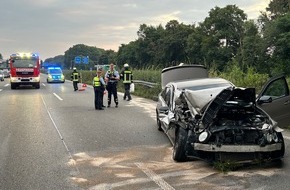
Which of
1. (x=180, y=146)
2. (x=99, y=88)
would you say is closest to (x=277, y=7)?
(x=99, y=88)

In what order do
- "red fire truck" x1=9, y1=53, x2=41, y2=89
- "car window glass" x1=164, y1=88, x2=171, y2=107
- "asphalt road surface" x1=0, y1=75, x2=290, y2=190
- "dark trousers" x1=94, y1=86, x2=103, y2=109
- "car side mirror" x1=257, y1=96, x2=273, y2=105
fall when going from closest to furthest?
"asphalt road surface" x1=0, y1=75, x2=290, y2=190 < "car side mirror" x1=257, y1=96, x2=273, y2=105 < "car window glass" x1=164, y1=88, x2=171, y2=107 < "dark trousers" x1=94, y1=86, x2=103, y2=109 < "red fire truck" x1=9, y1=53, x2=41, y2=89

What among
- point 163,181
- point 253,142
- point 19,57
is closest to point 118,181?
point 163,181

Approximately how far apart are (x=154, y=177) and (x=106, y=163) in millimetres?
1251

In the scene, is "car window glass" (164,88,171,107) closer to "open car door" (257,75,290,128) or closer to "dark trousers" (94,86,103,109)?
"open car door" (257,75,290,128)

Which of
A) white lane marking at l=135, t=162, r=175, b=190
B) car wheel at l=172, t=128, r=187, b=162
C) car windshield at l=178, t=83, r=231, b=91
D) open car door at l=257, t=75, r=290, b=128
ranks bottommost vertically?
white lane marking at l=135, t=162, r=175, b=190

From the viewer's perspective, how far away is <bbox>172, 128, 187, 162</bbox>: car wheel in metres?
6.32

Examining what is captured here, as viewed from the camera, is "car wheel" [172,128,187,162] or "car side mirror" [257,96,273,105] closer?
"car wheel" [172,128,187,162]

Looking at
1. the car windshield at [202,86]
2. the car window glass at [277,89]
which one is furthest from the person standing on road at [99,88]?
the car window glass at [277,89]

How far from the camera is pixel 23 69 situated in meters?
29.7

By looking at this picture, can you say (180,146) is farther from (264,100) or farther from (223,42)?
(223,42)

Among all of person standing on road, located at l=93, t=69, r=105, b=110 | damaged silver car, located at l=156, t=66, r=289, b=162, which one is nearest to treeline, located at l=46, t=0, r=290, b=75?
person standing on road, located at l=93, t=69, r=105, b=110

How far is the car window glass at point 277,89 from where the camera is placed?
825 centimetres

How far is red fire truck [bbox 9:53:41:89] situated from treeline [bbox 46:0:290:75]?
11.2m

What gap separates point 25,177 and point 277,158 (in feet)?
13.4
